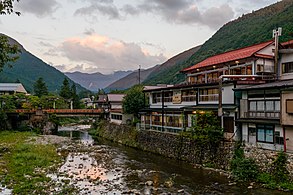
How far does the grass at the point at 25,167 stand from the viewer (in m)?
18.9

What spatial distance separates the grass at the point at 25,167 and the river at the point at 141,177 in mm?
1494

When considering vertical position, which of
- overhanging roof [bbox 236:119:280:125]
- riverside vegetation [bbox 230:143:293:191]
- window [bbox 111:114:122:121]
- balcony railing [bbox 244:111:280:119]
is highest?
balcony railing [bbox 244:111:280:119]

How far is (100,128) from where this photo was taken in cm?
5766

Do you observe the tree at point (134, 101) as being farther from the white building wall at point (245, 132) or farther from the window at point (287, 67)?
the white building wall at point (245, 132)

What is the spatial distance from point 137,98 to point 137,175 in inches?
864

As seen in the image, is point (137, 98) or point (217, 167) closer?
point (217, 167)

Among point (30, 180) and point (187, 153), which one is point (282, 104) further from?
point (30, 180)

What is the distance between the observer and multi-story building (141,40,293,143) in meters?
23.3

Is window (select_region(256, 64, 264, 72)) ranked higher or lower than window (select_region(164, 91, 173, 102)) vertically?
higher

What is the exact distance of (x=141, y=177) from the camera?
23.0 m

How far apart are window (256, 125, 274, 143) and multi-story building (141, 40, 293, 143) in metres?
0.09

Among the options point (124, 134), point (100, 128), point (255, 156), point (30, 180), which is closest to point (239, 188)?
point (255, 156)

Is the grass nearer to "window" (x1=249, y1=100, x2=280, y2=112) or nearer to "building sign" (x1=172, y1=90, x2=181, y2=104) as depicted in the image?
"building sign" (x1=172, y1=90, x2=181, y2=104)

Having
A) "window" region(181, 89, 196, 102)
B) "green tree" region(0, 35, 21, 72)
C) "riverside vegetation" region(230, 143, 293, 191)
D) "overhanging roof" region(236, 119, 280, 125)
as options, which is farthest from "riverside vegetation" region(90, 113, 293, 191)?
"green tree" region(0, 35, 21, 72)
